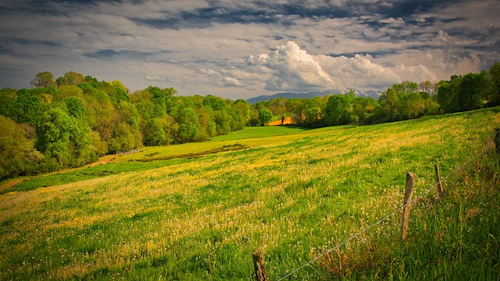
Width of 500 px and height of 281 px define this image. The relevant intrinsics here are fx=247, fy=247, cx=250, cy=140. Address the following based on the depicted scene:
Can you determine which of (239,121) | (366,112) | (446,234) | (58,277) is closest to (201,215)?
(58,277)

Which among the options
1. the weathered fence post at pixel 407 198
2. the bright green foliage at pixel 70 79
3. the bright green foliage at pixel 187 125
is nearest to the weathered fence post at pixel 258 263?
the weathered fence post at pixel 407 198

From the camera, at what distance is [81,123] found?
6838 centimetres

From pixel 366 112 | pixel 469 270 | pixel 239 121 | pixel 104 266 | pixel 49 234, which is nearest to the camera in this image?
pixel 469 270

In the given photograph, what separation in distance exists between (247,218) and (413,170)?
8.29 metres

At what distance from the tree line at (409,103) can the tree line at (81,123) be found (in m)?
51.4

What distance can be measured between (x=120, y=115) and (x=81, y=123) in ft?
76.8

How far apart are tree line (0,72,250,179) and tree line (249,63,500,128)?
169 feet

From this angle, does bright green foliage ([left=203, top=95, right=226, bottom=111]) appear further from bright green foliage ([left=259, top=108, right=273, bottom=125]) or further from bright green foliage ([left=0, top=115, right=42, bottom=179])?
bright green foliage ([left=0, top=115, right=42, bottom=179])

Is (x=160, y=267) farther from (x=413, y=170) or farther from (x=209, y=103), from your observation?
(x=209, y=103)

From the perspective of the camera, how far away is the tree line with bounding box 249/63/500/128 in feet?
233

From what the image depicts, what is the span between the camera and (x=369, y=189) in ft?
34.3

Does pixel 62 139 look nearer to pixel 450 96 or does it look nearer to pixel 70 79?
pixel 70 79

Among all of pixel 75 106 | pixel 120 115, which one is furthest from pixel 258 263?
pixel 120 115

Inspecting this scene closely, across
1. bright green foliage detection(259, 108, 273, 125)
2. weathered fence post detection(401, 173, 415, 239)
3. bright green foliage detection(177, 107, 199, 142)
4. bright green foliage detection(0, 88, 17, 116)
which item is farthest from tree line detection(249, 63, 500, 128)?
bright green foliage detection(0, 88, 17, 116)
